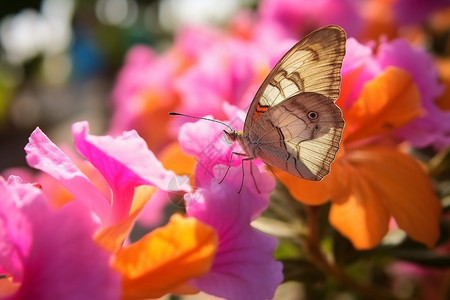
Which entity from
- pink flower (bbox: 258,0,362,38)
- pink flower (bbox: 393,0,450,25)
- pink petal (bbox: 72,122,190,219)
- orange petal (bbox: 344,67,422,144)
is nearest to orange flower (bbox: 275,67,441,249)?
orange petal (bbox: 344,67,422,144)

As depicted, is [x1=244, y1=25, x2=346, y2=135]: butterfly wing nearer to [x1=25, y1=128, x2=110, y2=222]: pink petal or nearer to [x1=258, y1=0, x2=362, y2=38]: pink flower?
[x1=25, y1=128, x2=110, y2=222]: pink petal

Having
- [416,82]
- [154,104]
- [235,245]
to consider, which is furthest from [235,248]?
[154,104]

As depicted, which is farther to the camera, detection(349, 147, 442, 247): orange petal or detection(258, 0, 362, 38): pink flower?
detection(258, 0, 362, 38): pink flower

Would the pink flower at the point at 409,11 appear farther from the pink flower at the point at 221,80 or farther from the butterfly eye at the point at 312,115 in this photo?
the butterfly eye at the point at 312,115

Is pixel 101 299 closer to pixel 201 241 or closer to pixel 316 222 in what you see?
pixel 201 241

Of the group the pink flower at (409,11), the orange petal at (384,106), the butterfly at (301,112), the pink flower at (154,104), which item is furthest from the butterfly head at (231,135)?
the pink flower at (409,11)

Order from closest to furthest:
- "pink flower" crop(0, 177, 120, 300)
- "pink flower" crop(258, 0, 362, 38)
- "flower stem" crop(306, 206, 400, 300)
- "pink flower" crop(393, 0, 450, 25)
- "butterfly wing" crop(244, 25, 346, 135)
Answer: "pink flower" crop(0, 177, 120, 300), "butterfly wing" crop(244, 25, 346, 135), "flower stem" crop(306, 206, 400, 300), "pink flower" crop(258, 0, 362, 38), "pink flower" crop(393, 0, 450, 25)

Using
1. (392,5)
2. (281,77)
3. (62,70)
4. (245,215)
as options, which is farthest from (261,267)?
(62,70)
